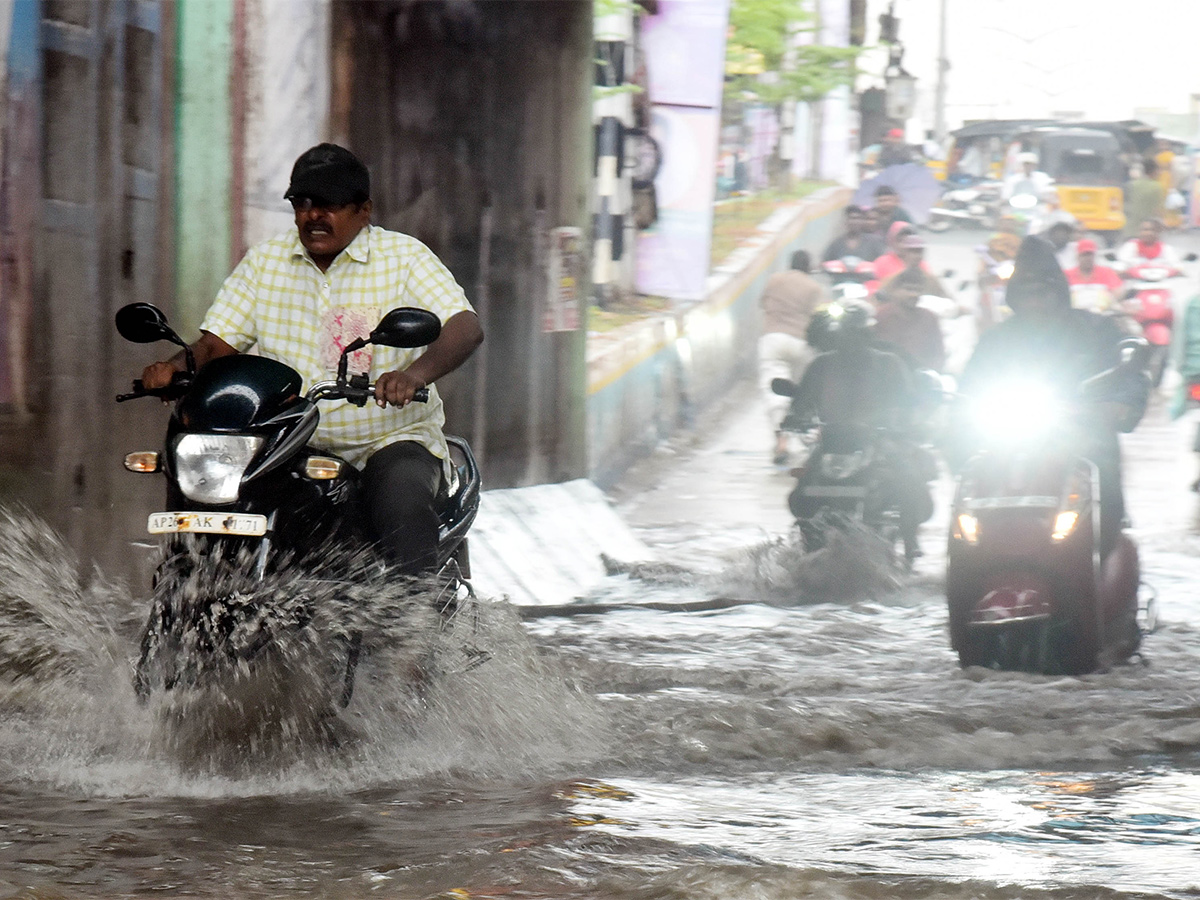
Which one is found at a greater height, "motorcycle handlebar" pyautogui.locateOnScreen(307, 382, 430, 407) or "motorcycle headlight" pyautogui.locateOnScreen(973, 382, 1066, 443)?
"motorcycle handlebar" pyautogui.locateOnScreen(307, 382, 430, 407)

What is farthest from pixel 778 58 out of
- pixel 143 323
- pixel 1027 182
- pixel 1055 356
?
pixel 143 323

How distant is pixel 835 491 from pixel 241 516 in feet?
20.4

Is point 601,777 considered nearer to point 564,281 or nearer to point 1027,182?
point 564,281

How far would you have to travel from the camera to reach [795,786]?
569 cm

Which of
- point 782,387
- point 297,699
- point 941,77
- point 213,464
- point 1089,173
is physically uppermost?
point 941,77

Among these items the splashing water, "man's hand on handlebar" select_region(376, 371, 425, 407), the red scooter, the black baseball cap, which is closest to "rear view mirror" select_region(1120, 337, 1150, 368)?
the splashing water

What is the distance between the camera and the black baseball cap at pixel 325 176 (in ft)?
17.5

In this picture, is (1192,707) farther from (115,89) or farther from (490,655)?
(115,89)

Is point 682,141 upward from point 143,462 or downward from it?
upward

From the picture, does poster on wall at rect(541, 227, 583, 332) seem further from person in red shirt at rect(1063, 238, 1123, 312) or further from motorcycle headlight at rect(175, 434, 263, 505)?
person in red shirt at rect(1063, 238, 1123, 312)

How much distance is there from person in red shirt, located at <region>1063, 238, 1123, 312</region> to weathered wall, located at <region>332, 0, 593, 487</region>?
9.78 m

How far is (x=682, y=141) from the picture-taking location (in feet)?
62.0

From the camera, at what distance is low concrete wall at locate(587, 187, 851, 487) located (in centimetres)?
1502

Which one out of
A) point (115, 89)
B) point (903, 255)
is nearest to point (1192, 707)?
point (115, 89)
